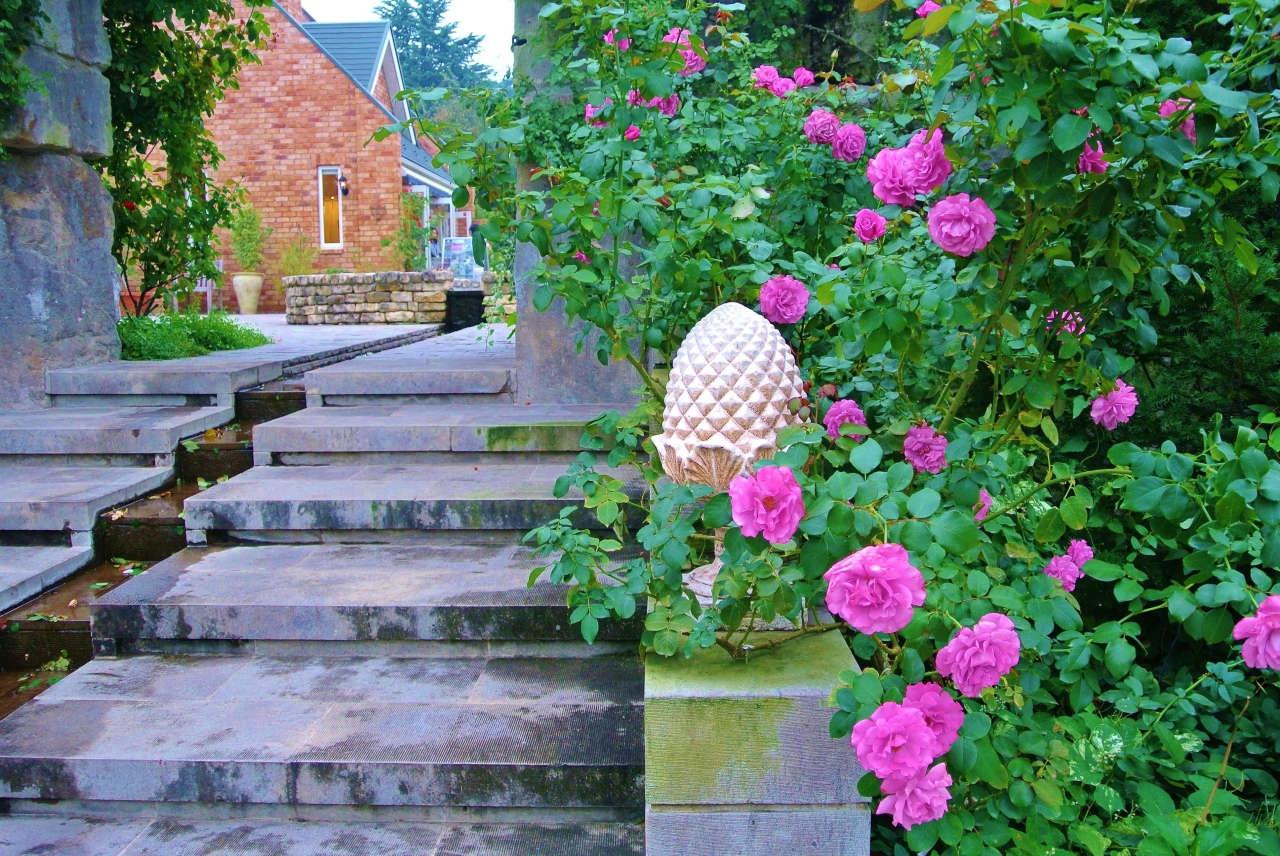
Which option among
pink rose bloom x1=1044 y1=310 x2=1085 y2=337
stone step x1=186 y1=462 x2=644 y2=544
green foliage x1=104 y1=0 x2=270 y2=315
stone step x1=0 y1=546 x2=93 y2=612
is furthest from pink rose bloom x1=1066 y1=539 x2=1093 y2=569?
green foliage x1=104 y1=0 x2=270 y2=315

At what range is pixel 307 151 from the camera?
716 inches

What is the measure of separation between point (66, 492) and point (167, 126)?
4.02 m

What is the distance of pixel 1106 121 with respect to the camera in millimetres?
1451

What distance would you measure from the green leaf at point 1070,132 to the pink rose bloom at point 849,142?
45.5 inches

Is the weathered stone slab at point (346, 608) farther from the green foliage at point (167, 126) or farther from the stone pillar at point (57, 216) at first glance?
the green foliage at point (167, 126)

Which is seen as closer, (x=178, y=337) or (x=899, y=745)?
(x=899, y=745)

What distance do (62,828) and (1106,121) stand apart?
269 centimetres

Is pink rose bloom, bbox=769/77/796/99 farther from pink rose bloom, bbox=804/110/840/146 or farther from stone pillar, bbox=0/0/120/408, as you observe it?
stone pillar, bbox=0/0/120/408

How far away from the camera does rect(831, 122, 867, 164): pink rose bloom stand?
2.61 meters

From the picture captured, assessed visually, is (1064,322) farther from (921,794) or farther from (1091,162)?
(921,794)

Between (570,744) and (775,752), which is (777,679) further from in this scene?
(570,744)

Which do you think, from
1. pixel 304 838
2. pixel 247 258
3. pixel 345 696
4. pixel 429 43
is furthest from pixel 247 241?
pixel 429 43

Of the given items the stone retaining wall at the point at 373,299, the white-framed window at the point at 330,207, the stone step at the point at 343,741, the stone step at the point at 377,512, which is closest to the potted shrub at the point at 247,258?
the white-framed window at the point at 330,207

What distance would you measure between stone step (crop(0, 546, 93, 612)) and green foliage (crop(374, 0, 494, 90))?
154 feet
